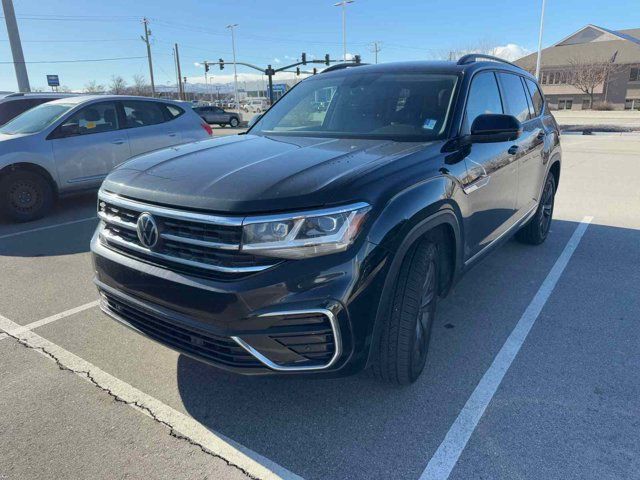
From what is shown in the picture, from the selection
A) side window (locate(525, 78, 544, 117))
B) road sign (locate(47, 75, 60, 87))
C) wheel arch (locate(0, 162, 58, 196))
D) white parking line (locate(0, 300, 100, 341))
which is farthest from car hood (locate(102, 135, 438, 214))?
road sign (locate(47, 75, 60, 87))

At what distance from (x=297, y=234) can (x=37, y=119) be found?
6813 millimetres

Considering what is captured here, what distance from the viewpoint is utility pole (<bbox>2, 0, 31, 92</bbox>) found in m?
16.3

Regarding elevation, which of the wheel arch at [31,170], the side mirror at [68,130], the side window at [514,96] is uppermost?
the side window at [514,96]

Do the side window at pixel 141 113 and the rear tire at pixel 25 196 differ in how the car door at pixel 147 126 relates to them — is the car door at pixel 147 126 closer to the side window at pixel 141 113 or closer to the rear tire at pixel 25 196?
the side window at pixel 141 113

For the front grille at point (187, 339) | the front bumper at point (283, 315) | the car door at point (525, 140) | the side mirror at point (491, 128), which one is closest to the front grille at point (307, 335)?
the front bumper at point (283, 315)

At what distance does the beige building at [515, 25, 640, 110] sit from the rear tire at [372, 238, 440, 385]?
190ft

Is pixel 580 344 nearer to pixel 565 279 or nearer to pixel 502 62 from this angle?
pixel 565 279

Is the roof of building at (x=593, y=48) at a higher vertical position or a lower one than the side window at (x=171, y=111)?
higher

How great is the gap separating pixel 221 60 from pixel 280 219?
159 feet

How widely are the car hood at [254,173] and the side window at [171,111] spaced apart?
563 centimetres

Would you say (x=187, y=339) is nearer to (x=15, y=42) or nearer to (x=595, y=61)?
(x=15, y=42)

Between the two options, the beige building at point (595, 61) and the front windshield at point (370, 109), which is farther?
the beige building at point (595, 61)

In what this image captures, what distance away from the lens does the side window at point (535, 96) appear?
201 inches

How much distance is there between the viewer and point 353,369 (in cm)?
227
